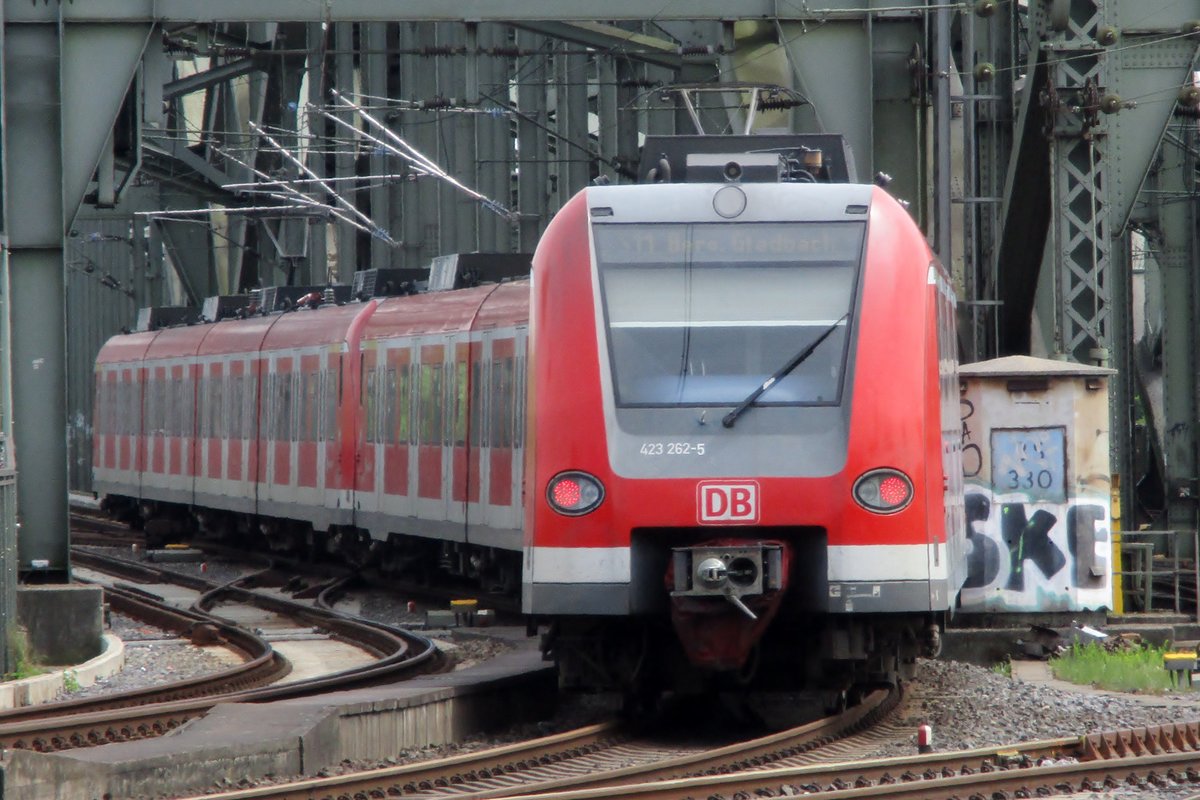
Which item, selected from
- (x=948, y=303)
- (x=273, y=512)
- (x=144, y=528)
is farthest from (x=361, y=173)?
(x=948, y=303)

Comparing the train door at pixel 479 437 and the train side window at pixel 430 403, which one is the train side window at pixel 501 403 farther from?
the train side window at pixel 430 403

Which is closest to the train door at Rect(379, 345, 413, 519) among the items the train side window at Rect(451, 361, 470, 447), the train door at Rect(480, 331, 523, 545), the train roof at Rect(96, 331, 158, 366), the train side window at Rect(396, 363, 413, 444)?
the train side window at Rect(396, 363, 413, 444)

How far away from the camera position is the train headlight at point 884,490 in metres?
9.59

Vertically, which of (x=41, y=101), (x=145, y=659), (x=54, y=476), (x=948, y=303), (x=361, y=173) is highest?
(x=361, y=173)

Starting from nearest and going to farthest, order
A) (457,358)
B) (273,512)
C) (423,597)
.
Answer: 1. (457,358)
2. (423,597)
3. (273,512)

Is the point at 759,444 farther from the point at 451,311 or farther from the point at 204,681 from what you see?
the point at 451,311

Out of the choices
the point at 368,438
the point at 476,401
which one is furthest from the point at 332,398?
the point at 476,401

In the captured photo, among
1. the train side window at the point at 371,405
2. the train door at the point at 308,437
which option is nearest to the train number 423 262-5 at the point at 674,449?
the train side window at the point at 371,405

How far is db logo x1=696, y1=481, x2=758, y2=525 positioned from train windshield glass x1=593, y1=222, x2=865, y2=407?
1.39ft

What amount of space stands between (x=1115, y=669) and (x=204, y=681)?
5877mm

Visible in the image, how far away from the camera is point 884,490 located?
31.6 feet

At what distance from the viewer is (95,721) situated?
10.6 meters

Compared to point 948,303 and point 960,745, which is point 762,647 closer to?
point 960,745

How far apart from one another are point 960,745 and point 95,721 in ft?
14.6
